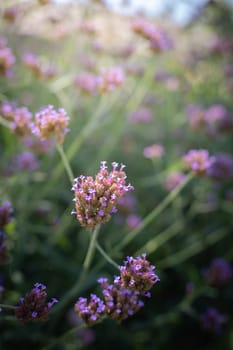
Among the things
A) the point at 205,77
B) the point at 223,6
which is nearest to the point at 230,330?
the point at 205,77

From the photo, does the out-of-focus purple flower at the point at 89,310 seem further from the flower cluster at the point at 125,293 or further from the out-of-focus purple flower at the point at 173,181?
the out-of-focus purple flower at the point at 173,181

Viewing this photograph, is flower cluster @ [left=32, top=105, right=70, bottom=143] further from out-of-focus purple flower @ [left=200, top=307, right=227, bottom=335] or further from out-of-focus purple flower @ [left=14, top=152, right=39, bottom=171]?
out-of-focus purple flower @ [left=200, top=307, right=227, bottom=335]

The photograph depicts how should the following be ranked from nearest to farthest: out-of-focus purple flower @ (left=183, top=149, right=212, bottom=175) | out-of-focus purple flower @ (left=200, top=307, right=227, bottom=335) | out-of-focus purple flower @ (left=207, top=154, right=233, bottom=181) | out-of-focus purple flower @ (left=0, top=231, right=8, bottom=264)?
1. out-of-focus purple flower @ (left=0, top=231, right=8, bottom=264)
2. out-of-focus purple flower @ (left=183, top=149, right=212, bottom=175)
3. out-of-focus purple flower @ (left=200, top=307, right=227, bottom=335)
4. out-of-focus purple flower @ (left=207, top=154, right=233, bottom=181)

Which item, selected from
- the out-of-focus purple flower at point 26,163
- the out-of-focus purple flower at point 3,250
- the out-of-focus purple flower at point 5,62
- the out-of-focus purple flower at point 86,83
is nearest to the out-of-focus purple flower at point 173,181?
the out-of-focus purple flower at point 86,83

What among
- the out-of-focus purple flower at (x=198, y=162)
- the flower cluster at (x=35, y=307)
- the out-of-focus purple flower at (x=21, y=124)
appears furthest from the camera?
the out-of-focus purple flower at (x=198, y=162)

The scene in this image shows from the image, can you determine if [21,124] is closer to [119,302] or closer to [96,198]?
[96,198]

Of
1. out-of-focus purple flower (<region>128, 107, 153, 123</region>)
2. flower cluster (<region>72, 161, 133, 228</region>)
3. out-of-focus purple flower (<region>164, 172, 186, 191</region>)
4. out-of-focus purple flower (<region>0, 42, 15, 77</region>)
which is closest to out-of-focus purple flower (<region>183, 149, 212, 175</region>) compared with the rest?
out-of-focus purple flower (<region>164, 172, 186, 191</region>)
